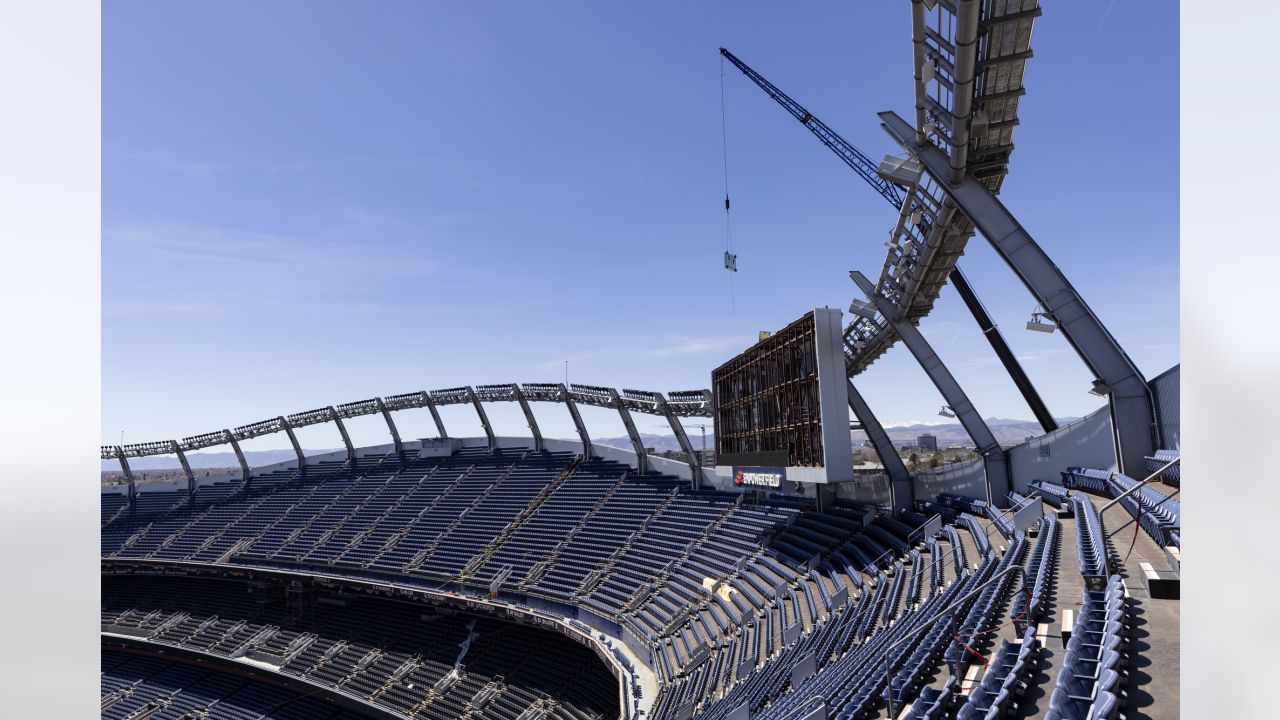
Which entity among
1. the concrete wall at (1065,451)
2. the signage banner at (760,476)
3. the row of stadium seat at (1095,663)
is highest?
the concrete wall at (1065,451)

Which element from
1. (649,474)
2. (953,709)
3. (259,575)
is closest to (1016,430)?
(649,474)

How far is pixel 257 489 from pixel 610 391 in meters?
33.4

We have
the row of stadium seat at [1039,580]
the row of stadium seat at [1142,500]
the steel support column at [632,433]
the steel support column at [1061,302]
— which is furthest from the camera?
the steel support column at [632,433]

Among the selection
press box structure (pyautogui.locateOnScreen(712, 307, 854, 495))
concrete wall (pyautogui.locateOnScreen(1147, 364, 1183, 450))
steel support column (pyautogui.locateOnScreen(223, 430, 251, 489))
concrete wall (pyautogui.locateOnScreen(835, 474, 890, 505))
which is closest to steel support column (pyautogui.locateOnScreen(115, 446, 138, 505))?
steel support column (pyautogui.locateOnScreen(223, 430, 251, 489))

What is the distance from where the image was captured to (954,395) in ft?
80.0

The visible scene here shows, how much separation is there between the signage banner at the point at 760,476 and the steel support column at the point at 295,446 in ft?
128

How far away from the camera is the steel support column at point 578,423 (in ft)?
142

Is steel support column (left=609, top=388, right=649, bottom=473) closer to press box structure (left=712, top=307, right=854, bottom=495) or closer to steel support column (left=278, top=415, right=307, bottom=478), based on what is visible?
press box structure (left=712, top=307, right=854, bottom=495)

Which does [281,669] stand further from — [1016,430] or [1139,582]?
[1016,430]

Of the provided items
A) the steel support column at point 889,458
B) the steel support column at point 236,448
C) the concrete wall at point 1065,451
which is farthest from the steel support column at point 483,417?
the concrete wall at point 1065,451

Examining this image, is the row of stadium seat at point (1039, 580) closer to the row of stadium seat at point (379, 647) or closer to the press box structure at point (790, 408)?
the press box structure at point (790, 408)

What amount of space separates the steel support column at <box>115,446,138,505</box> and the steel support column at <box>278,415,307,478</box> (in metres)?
14.8

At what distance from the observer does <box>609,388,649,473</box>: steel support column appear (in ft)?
132

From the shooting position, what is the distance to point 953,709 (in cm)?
832
